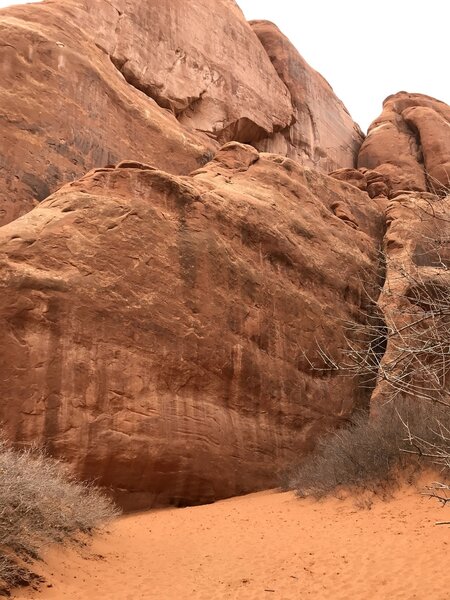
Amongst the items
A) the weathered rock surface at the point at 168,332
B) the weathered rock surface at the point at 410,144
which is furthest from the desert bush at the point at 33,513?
the weathered rock surface at the point at 410,144

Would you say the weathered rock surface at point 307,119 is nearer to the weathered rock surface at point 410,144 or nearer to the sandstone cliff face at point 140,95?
the sandstone cliff face at point 140,95

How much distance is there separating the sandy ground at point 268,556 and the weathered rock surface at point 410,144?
820 inches

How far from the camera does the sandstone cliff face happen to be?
59.6ft

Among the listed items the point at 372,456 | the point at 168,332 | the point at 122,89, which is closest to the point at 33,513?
the point at 168,332

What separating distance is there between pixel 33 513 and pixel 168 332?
5.91 metres

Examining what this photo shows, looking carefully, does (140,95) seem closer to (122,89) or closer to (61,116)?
(122,89)

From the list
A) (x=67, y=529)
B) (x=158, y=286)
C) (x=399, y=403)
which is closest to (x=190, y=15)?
(x=158, y=286)

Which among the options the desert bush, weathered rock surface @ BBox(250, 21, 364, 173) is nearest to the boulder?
weathered rock surface @ BBox(250, 21, 364, 173)

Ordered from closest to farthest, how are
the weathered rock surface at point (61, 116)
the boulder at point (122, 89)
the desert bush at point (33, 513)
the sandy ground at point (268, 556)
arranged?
1. the desert bush at point (33, 513)
2. the sandy ground at point (268, 556)
3. the weathered rock surface at point (61, 116)
4. the boulder at point (122, 89)

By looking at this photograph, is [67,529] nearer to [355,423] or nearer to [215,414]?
[215,414]

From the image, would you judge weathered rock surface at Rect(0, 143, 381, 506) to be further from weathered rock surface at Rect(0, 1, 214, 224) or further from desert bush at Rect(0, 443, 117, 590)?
weathered rock surface at Rect(0, 1, 214, 224)

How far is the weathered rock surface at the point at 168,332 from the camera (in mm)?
11953

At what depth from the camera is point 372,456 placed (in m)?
Result: 12.5

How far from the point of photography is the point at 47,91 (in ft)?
62.1
